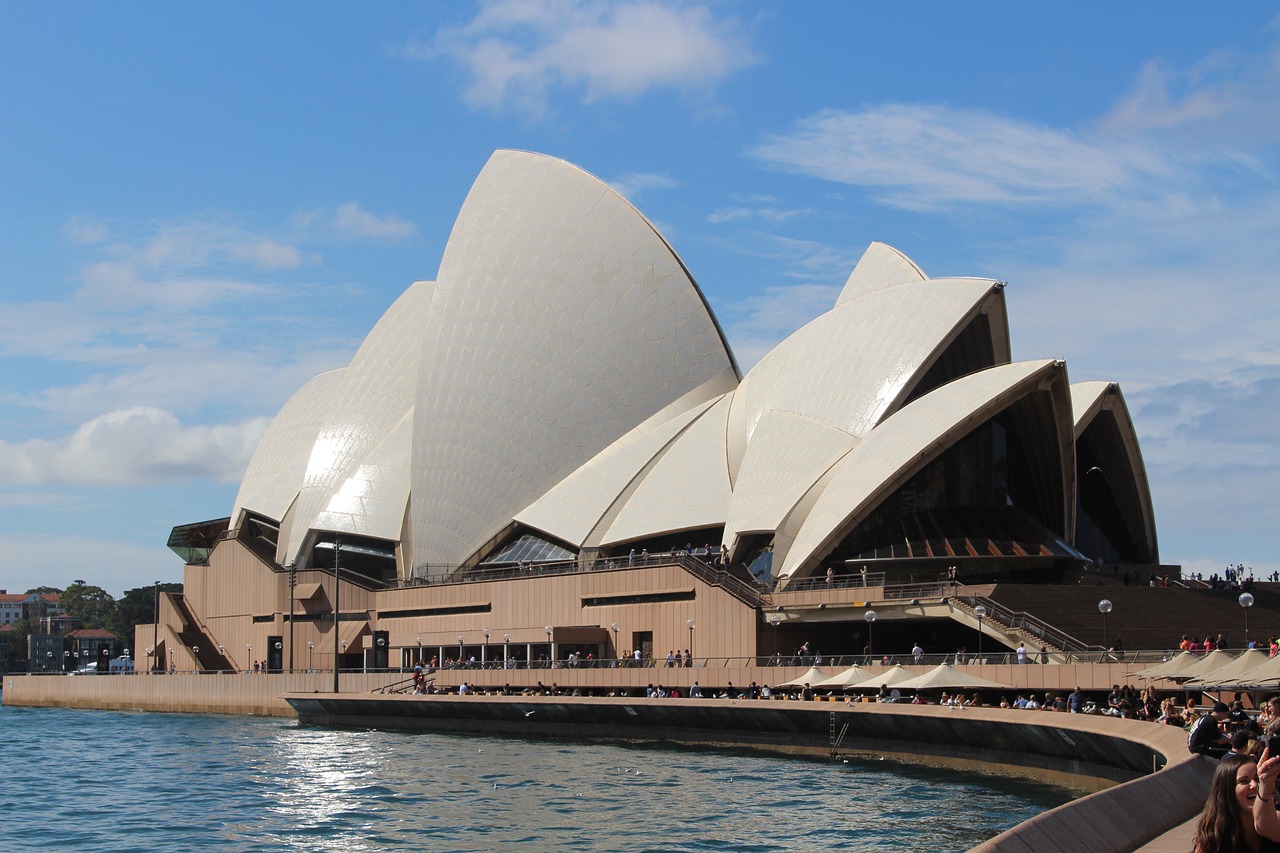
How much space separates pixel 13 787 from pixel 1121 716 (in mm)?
19595

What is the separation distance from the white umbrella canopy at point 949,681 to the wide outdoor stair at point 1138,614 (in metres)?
6.13

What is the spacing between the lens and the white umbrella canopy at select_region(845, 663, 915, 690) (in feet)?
94.6

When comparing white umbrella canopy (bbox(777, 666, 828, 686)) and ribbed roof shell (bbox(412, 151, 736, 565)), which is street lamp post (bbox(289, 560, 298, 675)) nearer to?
ribbed roof shell (bbox(412, 151, 736, 565))

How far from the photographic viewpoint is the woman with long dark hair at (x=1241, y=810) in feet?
20.1

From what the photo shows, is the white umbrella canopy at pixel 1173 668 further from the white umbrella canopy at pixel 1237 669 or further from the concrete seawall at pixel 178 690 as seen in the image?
the concrete seawall at pixel 178 690

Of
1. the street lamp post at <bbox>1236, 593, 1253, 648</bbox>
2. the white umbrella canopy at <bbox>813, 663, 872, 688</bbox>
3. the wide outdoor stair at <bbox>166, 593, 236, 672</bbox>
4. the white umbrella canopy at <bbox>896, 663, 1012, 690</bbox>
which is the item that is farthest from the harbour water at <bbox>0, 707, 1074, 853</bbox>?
the wide outdoor stair at <bbox>166, 593, 236, 672</bbox>

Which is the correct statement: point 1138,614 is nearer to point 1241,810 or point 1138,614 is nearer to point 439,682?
point 439,682

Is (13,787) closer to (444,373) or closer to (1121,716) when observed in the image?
(1121,716)

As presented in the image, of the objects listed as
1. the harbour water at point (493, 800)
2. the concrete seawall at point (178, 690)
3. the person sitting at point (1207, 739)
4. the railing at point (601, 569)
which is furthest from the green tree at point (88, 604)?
the person sitting at point (1207, 739)

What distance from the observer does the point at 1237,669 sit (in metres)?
20.8

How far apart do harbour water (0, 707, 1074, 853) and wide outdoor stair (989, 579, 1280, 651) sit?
9.32 meters

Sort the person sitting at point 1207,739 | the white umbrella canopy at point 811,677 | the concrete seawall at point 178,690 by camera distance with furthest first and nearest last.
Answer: the concrete seawall at point 178,690
the white umbrella canopy at point 811,677
the person sitting at point 1207,739

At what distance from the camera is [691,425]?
48.2m

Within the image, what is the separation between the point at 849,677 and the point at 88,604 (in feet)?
445
